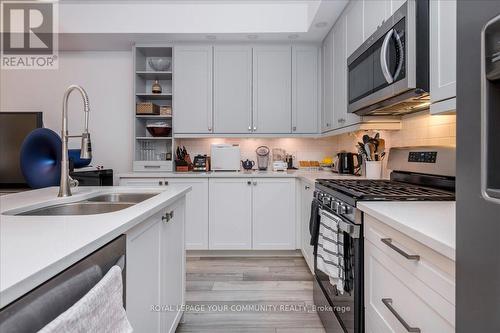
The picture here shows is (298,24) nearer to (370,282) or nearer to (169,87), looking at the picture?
(169,87)

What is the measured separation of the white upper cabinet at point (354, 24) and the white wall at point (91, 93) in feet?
8.83

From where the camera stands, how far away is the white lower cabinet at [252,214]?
3.23 m

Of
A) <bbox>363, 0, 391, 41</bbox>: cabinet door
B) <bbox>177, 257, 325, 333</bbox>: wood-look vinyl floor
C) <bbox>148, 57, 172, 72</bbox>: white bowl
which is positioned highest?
<bbox>148, 57, 172, 72</bbox>: white bowl

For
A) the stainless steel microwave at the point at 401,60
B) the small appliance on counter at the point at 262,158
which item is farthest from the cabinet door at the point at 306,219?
the stainless steel microwave at the point at 401,60

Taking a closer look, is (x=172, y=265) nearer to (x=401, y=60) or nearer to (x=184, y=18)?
(x=401, y=60)

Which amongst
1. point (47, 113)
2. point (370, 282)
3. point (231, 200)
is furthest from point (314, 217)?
point (47, 113)

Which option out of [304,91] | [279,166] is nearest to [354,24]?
[304,91]

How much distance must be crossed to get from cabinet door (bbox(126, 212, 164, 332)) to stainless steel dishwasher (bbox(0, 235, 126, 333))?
0.92 ft

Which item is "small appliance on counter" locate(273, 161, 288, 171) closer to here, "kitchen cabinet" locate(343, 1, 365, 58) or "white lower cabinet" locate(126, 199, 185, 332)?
"kitchen cabinet" locate(343, 1, 365, 58)

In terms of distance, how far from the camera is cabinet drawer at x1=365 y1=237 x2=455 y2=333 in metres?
0.81

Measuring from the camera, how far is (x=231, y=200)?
127 inches

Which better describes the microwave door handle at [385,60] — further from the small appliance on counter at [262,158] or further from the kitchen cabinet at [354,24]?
the small appliance on counter at [262,158]

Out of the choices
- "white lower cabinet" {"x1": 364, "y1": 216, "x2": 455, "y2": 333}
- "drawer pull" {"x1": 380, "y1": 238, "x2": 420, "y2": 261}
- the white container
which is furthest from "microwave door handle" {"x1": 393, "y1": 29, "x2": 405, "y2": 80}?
the white container

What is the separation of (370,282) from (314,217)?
0.73m
